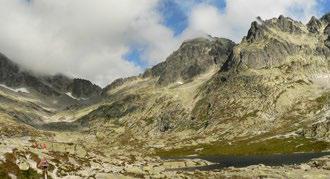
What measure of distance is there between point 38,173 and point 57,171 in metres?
6.39

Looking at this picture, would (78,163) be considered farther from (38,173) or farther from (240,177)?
(240,177)

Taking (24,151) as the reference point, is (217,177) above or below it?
below

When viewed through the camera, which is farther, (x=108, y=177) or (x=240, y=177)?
(x=240, y=177)

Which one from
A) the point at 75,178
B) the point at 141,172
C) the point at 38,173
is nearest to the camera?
the point at 38,173

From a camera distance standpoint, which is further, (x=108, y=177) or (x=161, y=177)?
(x=161, y=177)

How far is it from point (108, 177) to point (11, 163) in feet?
56.6

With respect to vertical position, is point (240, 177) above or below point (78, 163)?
below

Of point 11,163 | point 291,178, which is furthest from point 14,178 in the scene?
point 291,178

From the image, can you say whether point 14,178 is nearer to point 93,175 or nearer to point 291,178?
point 93,175

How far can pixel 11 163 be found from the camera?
64.2 m

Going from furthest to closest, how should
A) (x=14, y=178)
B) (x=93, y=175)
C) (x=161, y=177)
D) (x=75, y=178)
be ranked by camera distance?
1. (x=161, y=177)
2. (x=93, y=175)
3. (x=75, y=178)
4. (x=14, y=178)

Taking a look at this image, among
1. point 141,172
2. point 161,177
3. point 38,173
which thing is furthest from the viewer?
point 141,172

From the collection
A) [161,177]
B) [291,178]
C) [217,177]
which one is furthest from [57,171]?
[291,178]

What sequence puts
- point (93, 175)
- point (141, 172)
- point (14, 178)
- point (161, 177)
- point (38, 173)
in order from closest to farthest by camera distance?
point (14, 178), point (38, 173), point (93, 175), point (161, 177), point (141, 172)
